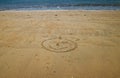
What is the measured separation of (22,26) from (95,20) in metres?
2.65

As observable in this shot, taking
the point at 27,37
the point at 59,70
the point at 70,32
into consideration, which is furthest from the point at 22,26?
the point at 59,70

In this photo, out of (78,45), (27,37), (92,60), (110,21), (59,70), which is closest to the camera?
(59,70)

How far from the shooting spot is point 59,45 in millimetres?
3975

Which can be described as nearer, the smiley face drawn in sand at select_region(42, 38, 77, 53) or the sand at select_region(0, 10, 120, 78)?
the sand at select_region(0, 10, 120, 78)

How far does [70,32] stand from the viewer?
494cm

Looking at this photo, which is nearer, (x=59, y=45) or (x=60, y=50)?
(x=60, y=50)

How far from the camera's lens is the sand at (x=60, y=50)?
2.93m

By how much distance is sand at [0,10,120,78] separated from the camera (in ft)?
9.61

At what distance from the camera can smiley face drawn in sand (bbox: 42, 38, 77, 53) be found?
3.76 metres

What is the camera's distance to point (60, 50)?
146 inches

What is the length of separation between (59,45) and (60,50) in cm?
27

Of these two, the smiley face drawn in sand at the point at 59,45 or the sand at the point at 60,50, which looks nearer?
the sand at the point at 60,50

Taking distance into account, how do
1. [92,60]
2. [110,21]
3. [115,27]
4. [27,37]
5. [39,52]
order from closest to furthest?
[92,60], [39,52], [27,37], [115,27], [110,21]

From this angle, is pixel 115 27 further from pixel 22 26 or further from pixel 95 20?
pixel 22 26
